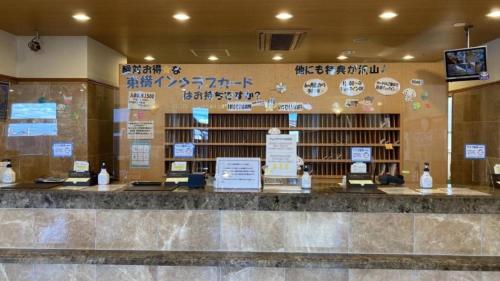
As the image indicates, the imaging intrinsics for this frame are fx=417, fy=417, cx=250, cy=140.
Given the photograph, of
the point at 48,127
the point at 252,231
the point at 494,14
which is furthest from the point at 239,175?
the point at 48,127

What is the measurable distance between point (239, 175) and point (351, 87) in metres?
3.39

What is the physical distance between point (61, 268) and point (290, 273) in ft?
4.24

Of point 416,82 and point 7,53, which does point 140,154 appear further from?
point 416,82

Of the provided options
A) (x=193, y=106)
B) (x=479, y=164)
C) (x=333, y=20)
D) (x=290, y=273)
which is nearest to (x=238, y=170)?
(x=290, y=273)

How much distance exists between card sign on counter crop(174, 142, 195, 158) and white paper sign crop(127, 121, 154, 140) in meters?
0.37

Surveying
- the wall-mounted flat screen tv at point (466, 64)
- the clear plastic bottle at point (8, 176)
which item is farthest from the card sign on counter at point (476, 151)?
the clear plastic bottle at point (8, 176)

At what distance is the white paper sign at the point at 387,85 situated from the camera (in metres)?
5.41

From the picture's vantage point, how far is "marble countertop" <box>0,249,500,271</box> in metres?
2.21

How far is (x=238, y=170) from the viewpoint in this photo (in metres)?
2.48

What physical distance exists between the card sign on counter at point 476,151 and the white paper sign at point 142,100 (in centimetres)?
408

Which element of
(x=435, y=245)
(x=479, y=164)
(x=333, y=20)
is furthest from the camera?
(x=479, y=164)

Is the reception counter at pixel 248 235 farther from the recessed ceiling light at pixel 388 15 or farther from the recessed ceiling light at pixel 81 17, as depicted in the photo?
the recessed ceiling light at pixel 81 17

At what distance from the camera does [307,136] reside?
5613 millimetres

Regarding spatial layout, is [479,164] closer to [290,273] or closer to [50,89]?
[290,273]
